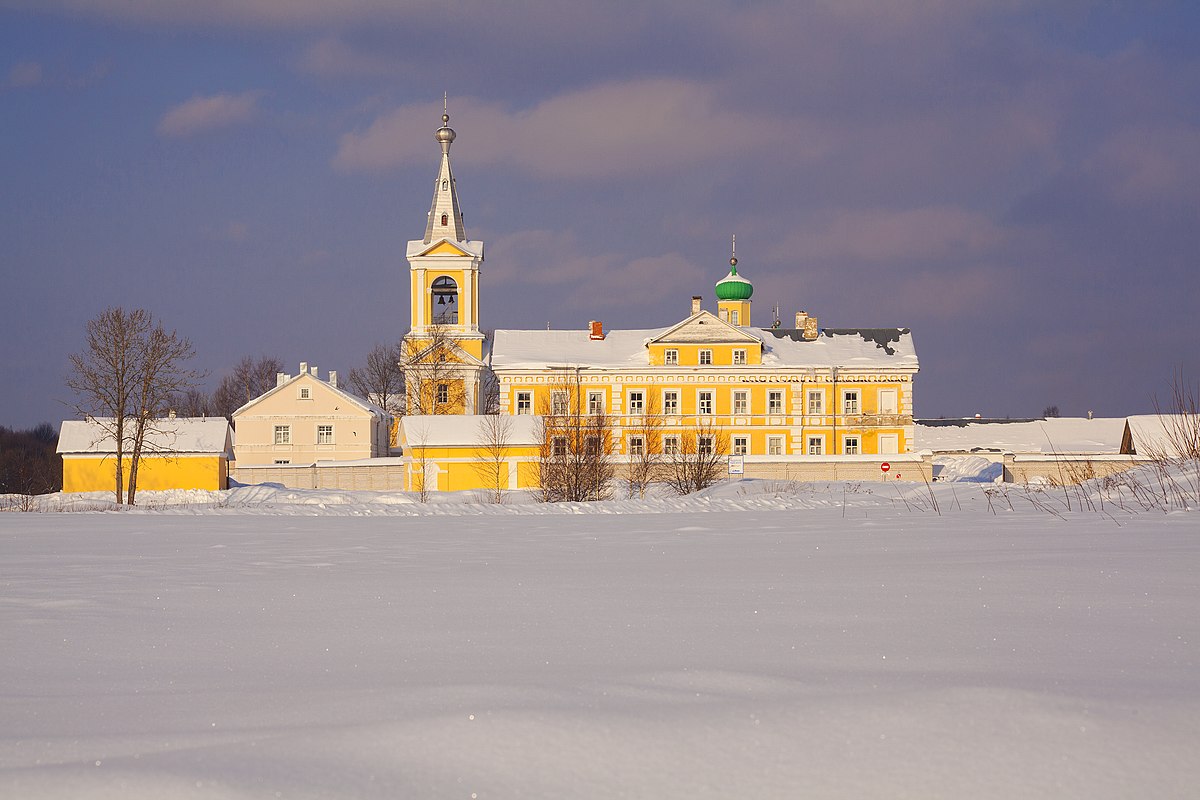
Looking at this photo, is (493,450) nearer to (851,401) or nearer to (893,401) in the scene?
(851,401)

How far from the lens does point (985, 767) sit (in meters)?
2.18

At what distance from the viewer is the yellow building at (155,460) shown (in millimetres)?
49625

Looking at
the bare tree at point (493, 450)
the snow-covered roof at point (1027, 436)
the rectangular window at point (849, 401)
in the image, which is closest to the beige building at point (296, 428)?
the bare tree at point (493, 450)

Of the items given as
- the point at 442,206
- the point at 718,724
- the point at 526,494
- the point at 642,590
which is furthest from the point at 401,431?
the point at 718,724

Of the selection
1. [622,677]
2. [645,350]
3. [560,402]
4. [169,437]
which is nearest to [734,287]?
[645,350]

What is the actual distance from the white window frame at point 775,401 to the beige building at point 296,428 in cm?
2041

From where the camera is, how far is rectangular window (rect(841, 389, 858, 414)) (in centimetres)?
5281

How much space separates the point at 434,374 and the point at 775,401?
57.8 ft

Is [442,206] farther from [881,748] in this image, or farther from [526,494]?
[881,748]

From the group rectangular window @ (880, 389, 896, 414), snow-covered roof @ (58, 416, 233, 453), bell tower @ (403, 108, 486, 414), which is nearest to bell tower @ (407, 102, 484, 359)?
bell tower @ (403, 108, 486, 414)

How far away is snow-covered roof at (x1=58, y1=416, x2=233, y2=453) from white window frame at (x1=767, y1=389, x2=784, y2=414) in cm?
2659

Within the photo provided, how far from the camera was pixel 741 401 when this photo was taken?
52969mm

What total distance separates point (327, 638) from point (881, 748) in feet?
7.64

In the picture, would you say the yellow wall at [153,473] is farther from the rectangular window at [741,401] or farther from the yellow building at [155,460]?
the rectangular window at [741,401]
